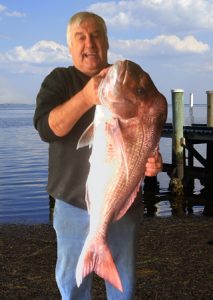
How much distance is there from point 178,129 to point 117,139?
45.9 feet

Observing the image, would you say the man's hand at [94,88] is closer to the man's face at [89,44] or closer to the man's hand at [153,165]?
the man's hand at [153,165]

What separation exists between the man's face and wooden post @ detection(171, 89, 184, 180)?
13.0m

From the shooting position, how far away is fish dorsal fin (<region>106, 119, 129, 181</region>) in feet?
8.57

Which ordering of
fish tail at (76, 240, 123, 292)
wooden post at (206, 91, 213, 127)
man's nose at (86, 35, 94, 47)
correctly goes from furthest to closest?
wooden post at (206, 91, 213, 127)
man's nose at (86, 35, 94, 47)
fish tail at (76, 240, 123, 292)

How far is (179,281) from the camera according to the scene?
22.0ft

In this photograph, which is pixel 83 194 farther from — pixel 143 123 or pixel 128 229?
pixel 143 123

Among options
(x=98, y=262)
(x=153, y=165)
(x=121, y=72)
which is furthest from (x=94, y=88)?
→ (x=98, y=262)

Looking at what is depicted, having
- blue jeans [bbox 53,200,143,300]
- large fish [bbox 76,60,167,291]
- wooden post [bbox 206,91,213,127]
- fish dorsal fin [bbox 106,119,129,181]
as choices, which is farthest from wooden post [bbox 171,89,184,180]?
fish dorsal fin [bbox 106,119,129,181]

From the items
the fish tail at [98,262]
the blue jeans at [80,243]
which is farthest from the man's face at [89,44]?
the fish tail at [98,262]

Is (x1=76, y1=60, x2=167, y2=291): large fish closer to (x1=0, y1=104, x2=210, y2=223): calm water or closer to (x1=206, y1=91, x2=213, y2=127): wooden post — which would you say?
(x1=0, y1=104, x2=210, y2=223): calm water

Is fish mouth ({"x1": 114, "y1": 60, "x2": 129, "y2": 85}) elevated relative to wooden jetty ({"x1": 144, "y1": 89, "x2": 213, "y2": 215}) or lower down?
elevated

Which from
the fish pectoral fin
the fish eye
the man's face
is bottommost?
the fish pectoral fin

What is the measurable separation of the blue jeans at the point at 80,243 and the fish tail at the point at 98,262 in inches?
16.4

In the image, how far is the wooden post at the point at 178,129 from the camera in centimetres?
1619
